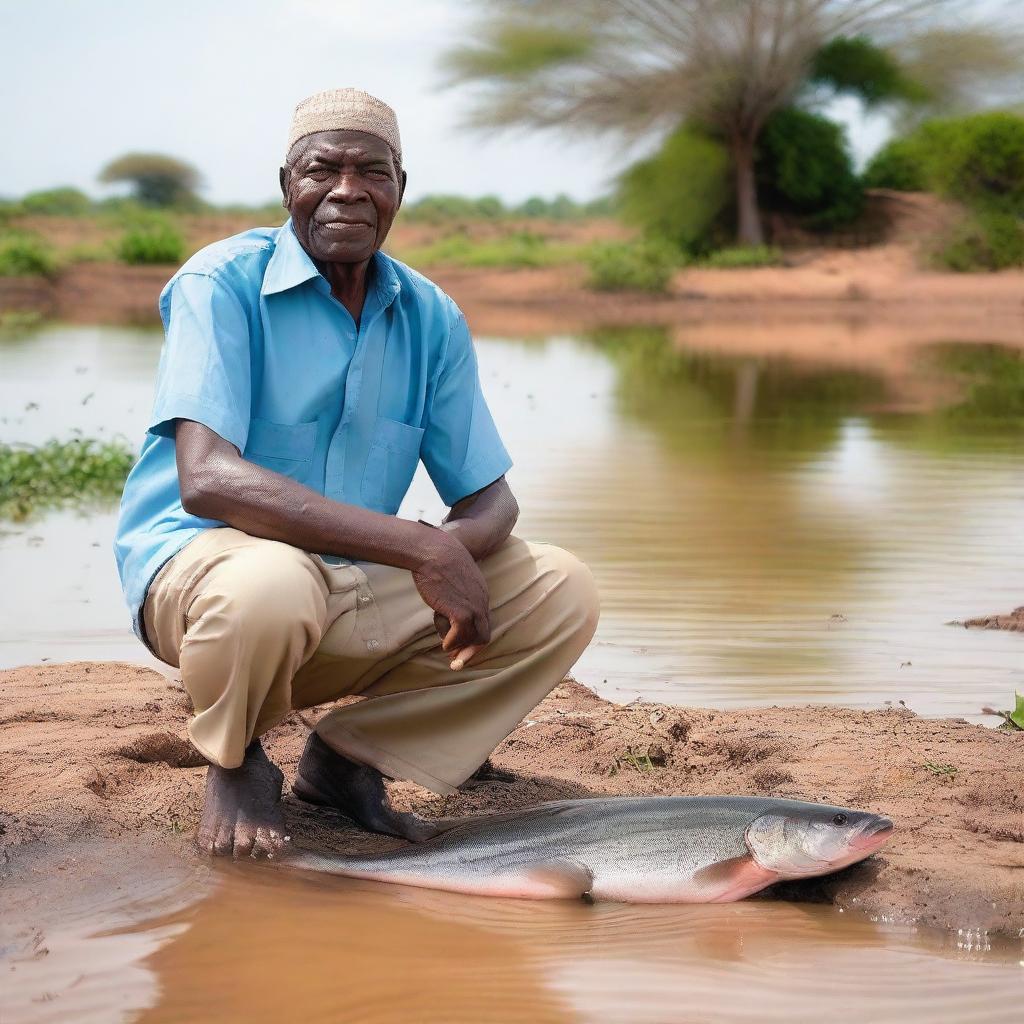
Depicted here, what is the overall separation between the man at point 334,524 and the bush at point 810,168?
31.2 m

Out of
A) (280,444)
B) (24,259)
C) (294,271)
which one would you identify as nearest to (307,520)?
(280,444)

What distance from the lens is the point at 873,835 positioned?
9.06ft

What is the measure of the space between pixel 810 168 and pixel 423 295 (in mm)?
31473

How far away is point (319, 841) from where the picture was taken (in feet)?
10.2

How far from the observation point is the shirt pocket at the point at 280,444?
3.09m

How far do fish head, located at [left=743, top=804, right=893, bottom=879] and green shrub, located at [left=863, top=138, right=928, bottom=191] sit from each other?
33.9 metres

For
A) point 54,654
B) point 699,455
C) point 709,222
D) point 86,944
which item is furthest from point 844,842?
point 709,222

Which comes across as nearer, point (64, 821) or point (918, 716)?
point (64, 821)

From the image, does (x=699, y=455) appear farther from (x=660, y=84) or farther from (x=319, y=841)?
(x=660, y=84)

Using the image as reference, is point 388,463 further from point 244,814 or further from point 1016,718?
point 1016,718

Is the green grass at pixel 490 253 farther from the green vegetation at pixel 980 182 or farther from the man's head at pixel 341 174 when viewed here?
the man's head at pixel 341 174

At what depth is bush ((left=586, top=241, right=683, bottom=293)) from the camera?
3031 cm

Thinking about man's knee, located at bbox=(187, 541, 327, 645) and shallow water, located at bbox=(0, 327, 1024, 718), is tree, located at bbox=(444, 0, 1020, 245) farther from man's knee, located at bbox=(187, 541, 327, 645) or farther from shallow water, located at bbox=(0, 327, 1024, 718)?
man's knee, located at bbox=(187, 541, 327, 645)

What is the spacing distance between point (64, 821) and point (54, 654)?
174 centimetres
